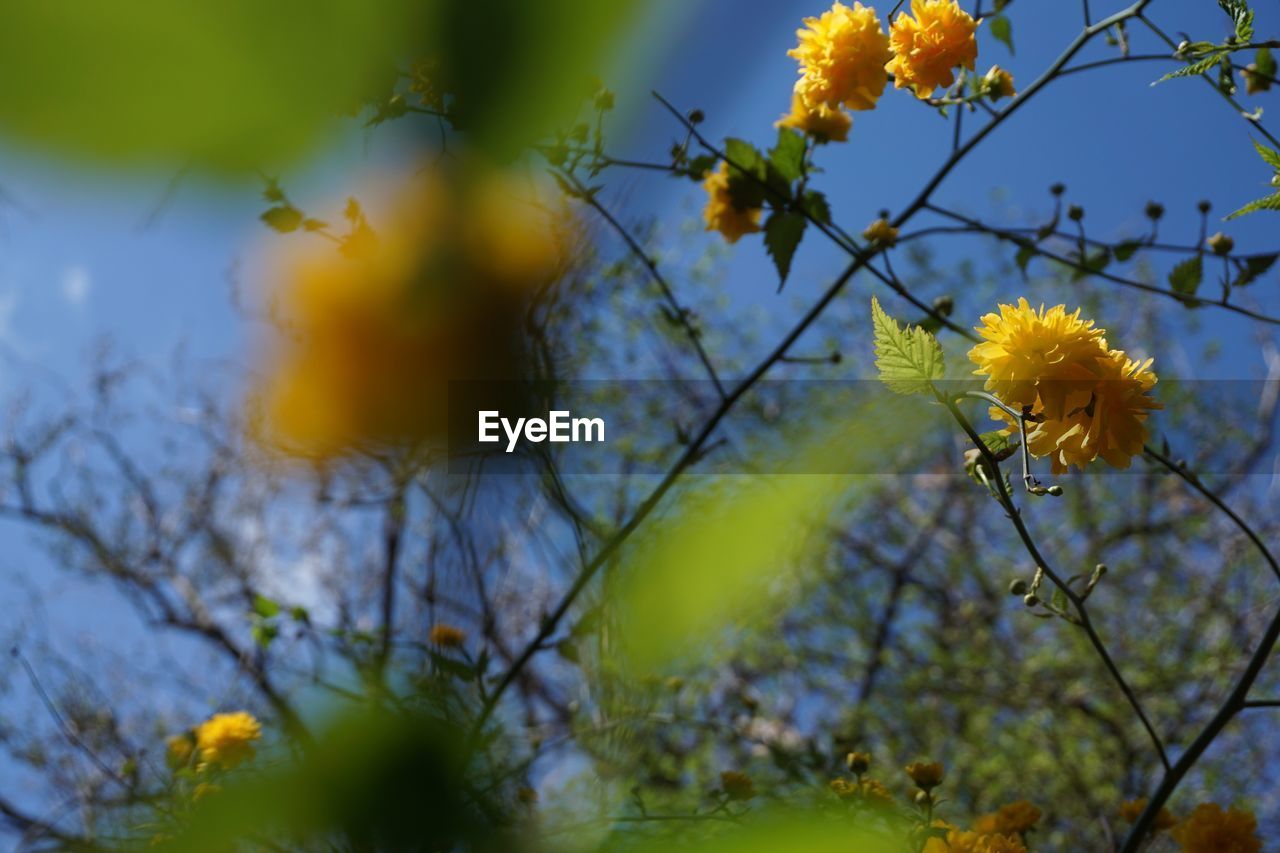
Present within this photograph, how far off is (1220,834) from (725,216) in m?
0.31

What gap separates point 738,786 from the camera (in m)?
0.37

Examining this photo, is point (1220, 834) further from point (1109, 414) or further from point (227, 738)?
point (227, 738)

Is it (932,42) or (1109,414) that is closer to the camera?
(1109,414)

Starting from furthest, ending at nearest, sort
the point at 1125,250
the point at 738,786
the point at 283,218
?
the point at 1125,250
the point at 738,786
the point at 283,218

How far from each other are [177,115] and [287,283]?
48 mm

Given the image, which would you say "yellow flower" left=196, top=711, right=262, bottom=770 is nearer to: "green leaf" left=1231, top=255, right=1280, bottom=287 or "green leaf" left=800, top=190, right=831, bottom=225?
"green leaf" left=800, top=190, right=831, bottom=225

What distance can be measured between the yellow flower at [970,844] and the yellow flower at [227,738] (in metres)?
0.25

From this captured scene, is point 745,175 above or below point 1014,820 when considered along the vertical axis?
above

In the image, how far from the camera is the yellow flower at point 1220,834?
355 mm

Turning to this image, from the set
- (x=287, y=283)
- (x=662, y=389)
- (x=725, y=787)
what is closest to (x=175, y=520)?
(x=662, y=389)

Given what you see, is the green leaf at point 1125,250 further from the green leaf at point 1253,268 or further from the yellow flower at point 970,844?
the yellow flower at point 970,844

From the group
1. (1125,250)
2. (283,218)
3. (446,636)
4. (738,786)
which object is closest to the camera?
(446,636)

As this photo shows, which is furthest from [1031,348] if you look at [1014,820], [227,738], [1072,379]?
[227,738]

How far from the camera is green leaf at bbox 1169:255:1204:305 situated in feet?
1.47
